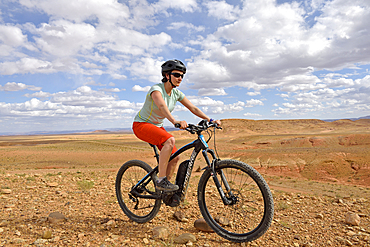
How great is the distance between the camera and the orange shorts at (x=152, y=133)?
12.5 feet

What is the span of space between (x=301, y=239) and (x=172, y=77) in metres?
3.41

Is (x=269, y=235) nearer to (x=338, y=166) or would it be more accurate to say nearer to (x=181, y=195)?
(x=181, y=195)

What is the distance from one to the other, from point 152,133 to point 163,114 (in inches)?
18.2

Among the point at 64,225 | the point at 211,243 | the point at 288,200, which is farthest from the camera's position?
the point at 288,200

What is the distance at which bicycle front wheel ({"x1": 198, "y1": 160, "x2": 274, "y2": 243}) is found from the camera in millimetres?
3102

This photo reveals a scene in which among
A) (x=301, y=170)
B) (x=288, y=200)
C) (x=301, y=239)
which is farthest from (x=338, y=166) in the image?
(x=301, y=239)

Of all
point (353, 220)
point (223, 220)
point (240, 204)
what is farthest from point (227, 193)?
point (353, 220)

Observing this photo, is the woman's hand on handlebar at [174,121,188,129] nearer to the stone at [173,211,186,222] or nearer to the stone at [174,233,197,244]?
the stone at [174,233,197,244]

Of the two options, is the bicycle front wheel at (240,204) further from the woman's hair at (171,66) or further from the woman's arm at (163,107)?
the woman's hair at (171,66)

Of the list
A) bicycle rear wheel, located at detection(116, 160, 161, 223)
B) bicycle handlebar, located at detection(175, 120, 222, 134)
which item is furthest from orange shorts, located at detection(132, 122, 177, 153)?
bicycle rear wheel, located at detection(116, 160, 161, 223)

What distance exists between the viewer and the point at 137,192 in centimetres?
457

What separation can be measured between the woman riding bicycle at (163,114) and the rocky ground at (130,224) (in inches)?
39.9

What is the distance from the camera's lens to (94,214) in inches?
193

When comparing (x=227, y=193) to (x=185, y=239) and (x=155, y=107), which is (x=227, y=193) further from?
(x=155, y=107)
